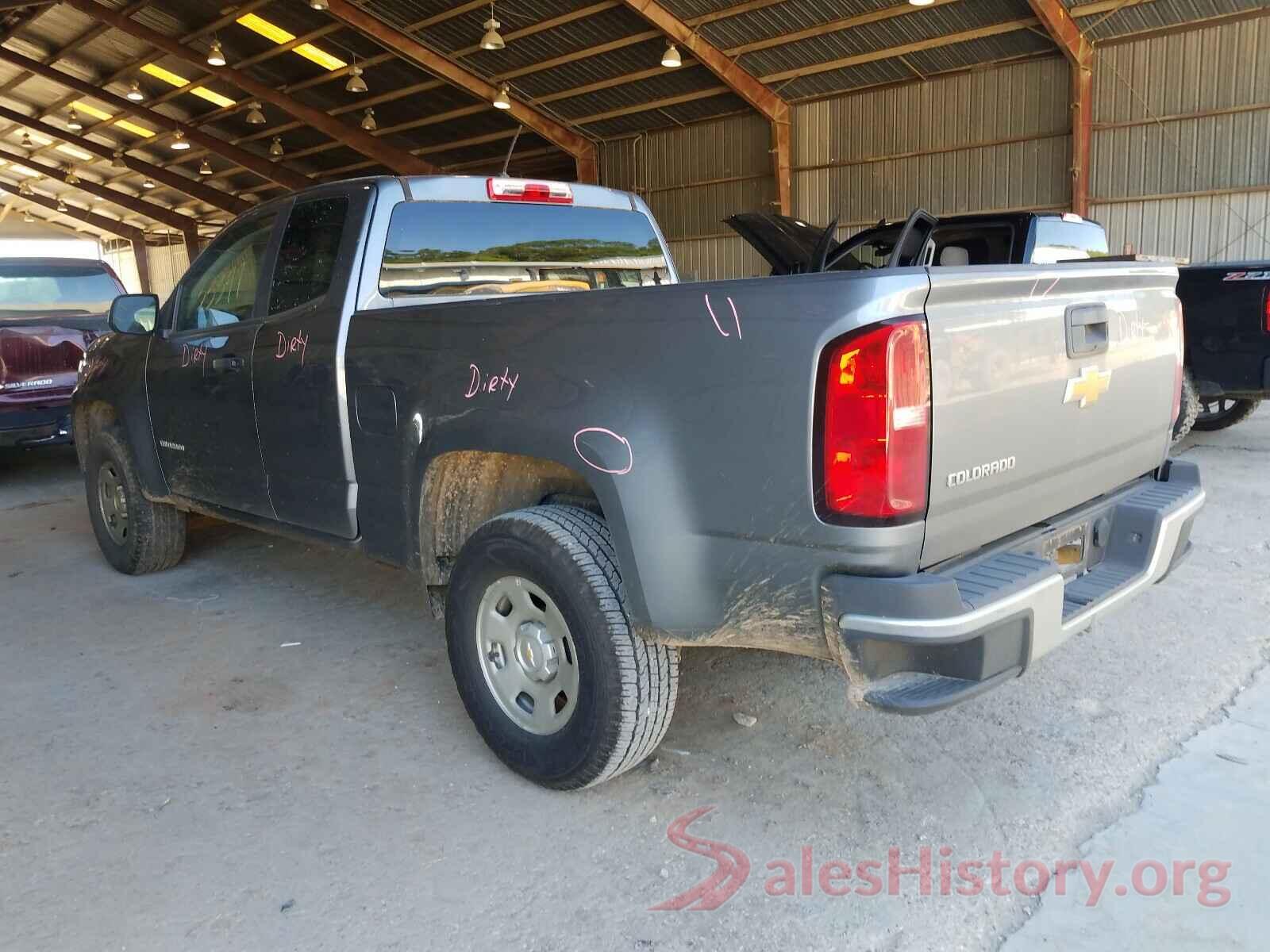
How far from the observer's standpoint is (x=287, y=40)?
19.7m

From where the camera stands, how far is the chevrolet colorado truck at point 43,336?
801cm

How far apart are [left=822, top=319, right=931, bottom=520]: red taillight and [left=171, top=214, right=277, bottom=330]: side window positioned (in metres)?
2.86

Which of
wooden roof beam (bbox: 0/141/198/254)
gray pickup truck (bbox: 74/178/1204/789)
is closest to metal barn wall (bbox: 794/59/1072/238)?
gray pickup truck (bbox: 74/178/1204/789)

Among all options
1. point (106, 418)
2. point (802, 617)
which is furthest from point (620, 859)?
point (106, 418)

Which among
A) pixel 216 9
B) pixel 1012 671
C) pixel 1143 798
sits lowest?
pixel 1143 798

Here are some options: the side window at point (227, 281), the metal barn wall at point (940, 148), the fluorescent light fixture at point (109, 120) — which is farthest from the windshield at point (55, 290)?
the fluorescent light fixture at point (109, 120)

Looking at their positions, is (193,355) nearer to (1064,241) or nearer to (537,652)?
(537,652)

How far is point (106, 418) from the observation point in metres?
5.32

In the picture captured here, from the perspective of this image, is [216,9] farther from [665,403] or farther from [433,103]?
[665,403]

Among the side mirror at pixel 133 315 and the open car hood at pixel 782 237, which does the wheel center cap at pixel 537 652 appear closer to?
the side mirror at pixel 133 315

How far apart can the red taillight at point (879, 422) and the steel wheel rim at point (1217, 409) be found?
8.24 meters

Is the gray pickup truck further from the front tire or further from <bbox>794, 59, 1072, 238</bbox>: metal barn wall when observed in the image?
<bbox>794, 59, 1072, 238</bbox>: metal barn wall

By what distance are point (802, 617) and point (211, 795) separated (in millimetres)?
1976

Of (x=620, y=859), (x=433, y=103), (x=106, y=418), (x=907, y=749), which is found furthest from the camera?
(x=433, y=103)
